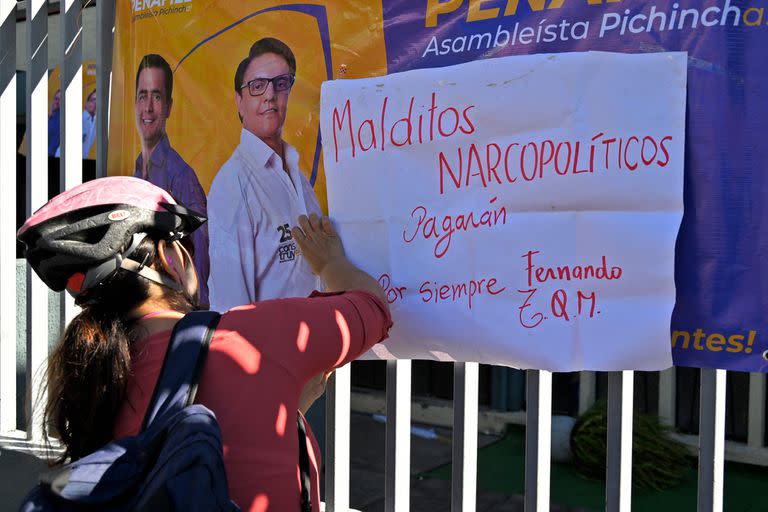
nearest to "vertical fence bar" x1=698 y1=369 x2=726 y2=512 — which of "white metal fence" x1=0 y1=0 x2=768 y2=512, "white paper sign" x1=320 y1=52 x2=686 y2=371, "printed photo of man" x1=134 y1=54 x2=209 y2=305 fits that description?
"white metal fence" x1=0 y1=0 x2=768 y2=512

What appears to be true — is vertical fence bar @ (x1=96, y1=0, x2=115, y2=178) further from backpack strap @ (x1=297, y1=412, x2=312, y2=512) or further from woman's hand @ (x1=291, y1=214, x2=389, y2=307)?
backpack strap @ (x1=297, y1=412, x2=312, y2=512)

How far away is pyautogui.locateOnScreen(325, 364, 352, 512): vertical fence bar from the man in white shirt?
320 mm

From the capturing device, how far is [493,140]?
208 centimetres

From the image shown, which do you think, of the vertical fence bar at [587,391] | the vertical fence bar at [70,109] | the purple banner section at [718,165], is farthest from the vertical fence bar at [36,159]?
the vertical fence bar at [587,391]

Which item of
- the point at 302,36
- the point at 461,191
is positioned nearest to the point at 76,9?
the point at 302,36

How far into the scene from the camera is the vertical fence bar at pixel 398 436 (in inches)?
93.7

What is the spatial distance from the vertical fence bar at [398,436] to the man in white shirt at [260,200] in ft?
1.18

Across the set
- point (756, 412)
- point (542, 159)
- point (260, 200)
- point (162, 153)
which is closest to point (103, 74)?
point (162, 153)

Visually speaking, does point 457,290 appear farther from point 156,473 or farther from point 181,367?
point 156,473

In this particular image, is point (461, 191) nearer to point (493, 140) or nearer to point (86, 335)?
point (493, 140)

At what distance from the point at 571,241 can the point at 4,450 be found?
265 cm

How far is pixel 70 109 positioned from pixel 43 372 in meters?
1.06

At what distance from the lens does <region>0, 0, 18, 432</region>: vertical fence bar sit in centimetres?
354

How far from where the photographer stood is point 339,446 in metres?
2.52
